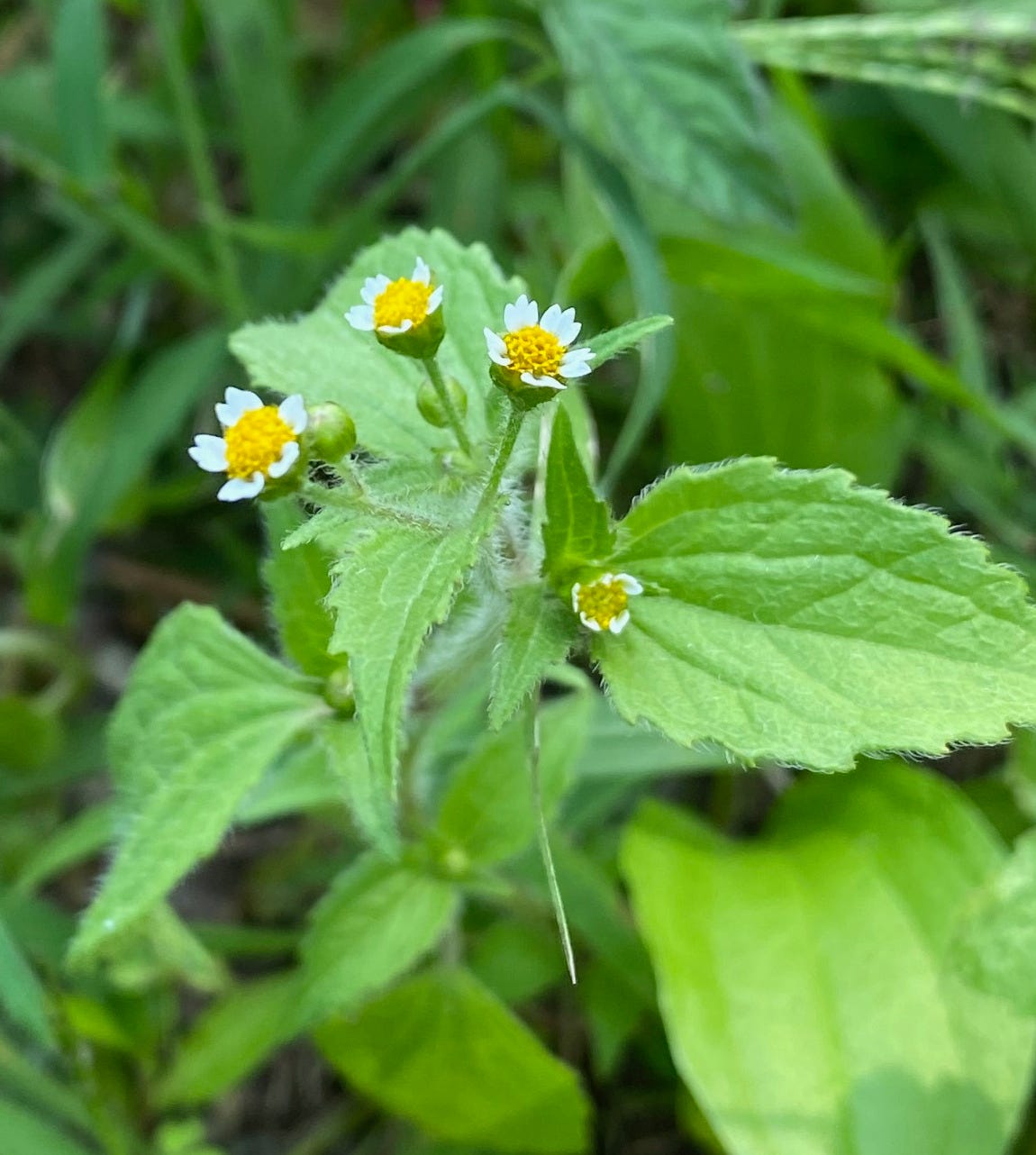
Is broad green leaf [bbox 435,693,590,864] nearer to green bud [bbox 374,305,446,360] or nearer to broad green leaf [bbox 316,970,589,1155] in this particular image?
broad green leaf [bbox 316,970,589,1155]

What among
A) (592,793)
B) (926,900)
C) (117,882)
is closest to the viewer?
(117,882)

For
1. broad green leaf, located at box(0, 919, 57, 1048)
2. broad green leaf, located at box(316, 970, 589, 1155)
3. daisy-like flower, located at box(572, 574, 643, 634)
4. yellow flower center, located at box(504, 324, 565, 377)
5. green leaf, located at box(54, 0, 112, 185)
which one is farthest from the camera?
green leaf, located at box(54, 0, 112, 185)

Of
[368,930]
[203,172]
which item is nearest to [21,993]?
[368,930]

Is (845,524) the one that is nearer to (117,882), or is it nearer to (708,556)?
(708,556)

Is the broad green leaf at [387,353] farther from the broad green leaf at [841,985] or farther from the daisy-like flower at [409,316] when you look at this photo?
the broad green leaf at [841,985]

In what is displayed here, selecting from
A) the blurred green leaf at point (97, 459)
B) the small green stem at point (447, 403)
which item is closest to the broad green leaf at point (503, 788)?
the small green stem at point (447, 403)

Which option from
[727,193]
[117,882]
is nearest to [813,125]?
[727,193]

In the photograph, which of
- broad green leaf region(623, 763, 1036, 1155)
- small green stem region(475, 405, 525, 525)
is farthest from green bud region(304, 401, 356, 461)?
broad green leaf region(623, 763, 1036, 1155)
